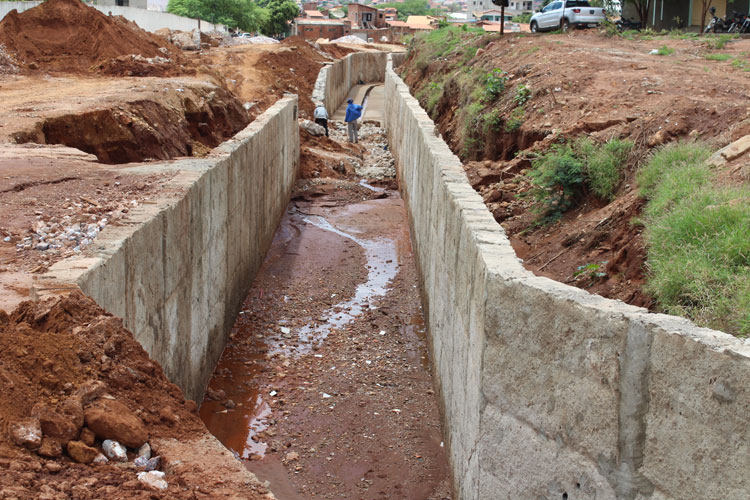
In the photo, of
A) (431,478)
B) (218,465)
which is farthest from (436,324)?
(218,465)

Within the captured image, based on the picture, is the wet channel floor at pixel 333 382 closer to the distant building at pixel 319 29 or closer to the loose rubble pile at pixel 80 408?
the loose rubble pile at pixel 80 408

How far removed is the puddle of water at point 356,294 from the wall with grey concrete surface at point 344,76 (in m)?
14.4

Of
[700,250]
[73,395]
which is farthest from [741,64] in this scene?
[73,395]

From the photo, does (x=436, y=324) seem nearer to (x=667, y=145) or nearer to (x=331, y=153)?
(x=667, y=145)

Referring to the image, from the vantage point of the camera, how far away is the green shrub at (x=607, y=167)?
29.0ft

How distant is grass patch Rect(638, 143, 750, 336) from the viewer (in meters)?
5.13

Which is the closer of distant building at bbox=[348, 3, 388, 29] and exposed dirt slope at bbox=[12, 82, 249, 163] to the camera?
exposed dirt slope at bbox=[12, 82, 249, 163]

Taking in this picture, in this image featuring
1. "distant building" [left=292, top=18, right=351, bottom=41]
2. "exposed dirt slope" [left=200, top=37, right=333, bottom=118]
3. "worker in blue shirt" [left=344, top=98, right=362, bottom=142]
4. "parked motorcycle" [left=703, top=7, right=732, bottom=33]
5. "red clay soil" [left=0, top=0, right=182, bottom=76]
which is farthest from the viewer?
"distant building" [left=292, top=18, right=351, bottom=41]

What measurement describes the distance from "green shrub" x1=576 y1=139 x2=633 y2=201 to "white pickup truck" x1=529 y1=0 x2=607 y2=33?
18620 mm

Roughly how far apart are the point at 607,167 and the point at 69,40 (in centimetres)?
1552

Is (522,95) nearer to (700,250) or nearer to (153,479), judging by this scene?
(700,250)

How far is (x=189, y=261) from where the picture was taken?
7.19 m

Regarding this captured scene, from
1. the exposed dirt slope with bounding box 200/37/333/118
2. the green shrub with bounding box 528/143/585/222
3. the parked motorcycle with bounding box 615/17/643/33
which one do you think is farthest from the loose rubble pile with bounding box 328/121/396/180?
the parked motorcycle with bounding box 615/17/643/33

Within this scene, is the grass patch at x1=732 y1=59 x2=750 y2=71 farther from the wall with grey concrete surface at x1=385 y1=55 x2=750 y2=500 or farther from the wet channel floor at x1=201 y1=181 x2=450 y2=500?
the wall with grey concrete surface at x1=385 y1=55 x2=750 y2=500
